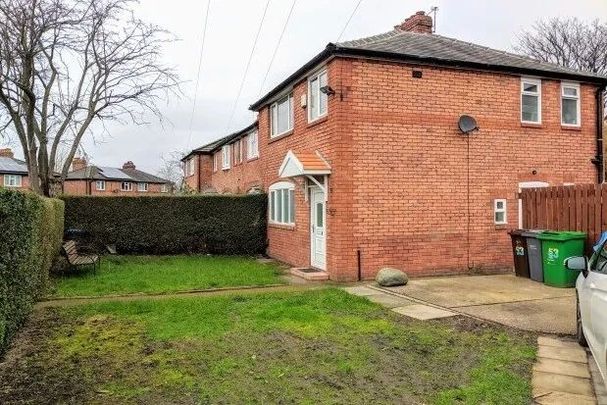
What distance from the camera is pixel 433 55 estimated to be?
12391 mm

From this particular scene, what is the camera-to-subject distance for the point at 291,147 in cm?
1453

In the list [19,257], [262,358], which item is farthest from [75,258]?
[262,358]

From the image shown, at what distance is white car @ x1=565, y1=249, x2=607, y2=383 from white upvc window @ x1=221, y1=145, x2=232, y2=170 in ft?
75.3

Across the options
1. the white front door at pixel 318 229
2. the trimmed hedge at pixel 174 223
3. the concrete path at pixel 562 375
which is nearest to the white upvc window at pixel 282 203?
the trimmed hedge at pixel 174 223

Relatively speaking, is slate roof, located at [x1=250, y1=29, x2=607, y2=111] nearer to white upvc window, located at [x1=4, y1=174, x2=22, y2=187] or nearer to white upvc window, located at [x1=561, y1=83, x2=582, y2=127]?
white upvc window, located at [x1=561, y1=83, x2=582, y2=127]

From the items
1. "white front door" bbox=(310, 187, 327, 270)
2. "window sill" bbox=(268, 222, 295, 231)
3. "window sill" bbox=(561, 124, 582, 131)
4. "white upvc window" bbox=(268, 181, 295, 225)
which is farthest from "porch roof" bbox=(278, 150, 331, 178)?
"window sill" bbox=(561, 124, 582, 131)

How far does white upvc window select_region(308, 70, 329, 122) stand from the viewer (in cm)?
1241

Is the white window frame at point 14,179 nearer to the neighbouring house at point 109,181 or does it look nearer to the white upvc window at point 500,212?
the neighbouring house at point 109,181

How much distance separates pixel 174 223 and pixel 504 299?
11.8 m

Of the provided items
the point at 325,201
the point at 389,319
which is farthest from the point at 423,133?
the point at 389,319

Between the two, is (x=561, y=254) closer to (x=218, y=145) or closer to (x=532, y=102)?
(x=532, y=102)

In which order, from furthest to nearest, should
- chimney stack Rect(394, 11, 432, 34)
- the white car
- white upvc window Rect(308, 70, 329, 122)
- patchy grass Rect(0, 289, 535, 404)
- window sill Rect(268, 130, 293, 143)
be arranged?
chimney stack Rect(394, 11, 432, 34) → window sill Rect(268, 130, 293, 143) → white upvc window Rect(308, 70, 329, 122) → patchy grass Rect(0, 289, 535, 404) → the white car

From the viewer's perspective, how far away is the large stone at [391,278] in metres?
10.8

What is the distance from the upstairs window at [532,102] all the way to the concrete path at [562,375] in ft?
28.3
